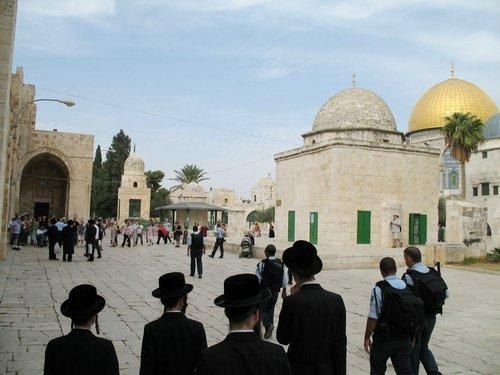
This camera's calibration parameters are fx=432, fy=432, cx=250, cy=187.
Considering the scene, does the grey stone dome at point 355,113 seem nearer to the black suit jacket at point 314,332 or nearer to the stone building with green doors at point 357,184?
the stone building with green doors at point 357,184

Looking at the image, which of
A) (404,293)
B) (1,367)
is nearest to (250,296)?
(404,293)

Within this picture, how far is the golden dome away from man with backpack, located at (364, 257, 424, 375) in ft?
165

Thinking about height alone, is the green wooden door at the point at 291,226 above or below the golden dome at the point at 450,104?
below

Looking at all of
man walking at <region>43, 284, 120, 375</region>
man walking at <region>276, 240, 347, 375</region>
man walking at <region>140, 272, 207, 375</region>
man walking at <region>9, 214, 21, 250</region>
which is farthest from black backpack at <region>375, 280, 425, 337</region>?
man walking at <region>9, 214, 21, 250</region>

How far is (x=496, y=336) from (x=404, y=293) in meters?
4.19

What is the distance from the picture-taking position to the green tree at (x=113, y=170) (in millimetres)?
56438

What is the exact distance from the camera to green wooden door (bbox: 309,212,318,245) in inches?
830

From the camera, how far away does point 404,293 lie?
3922mm

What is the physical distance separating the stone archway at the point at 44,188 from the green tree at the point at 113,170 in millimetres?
22035

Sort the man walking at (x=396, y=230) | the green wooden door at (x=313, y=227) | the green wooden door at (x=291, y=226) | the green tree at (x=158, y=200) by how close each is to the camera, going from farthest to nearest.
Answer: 1. the green tree at (x=158, y=200)
2. the green wooden door at (x=291, y=226)
3. the green wooden door at (x=313, y=227)
4. the man walking at (x=396, y=230)

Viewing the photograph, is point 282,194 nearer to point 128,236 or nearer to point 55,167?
point 128,236

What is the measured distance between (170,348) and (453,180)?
174ft

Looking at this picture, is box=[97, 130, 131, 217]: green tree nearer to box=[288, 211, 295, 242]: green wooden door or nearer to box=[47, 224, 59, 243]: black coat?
box=[288, 211, 295, 242]: green wooden door

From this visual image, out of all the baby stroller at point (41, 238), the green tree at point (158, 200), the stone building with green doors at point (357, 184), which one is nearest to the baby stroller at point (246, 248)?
the stone building with green doors at point (357, 184)
